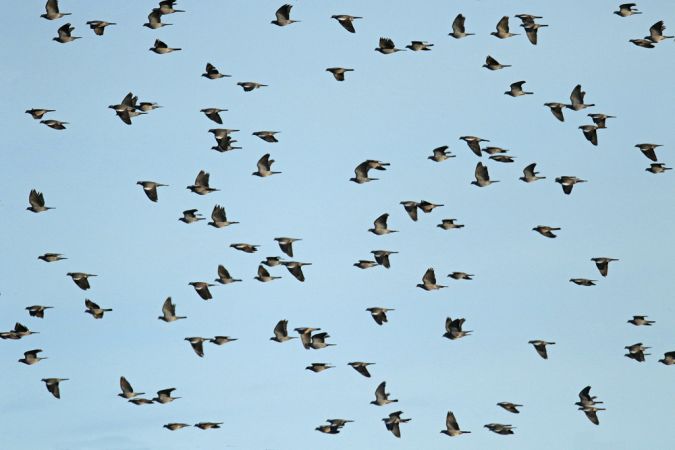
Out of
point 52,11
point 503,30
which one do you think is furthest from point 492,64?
point 52,11

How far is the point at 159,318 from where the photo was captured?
4018 inches

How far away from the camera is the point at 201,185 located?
10275cm

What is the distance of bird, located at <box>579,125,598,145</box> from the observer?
101 meters

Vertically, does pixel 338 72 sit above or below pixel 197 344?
above

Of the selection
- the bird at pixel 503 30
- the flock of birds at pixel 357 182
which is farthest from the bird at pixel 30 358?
the bird at pixel 503 30

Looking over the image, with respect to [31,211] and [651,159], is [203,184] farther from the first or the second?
[651,159]

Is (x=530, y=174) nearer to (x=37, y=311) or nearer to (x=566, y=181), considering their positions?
(x=566, y=181)

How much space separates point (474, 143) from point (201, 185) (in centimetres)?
1551

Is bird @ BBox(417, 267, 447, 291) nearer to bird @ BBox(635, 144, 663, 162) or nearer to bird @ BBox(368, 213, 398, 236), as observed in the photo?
bird @ BBox(368, 213, 398, 236)

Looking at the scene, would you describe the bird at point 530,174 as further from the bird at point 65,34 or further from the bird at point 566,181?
the bird at point 65,34

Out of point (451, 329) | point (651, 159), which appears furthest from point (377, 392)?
point (651, 159)

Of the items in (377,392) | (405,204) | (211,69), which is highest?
(211,69)

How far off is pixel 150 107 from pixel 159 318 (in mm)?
11915

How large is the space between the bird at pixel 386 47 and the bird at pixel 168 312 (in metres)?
18.4
